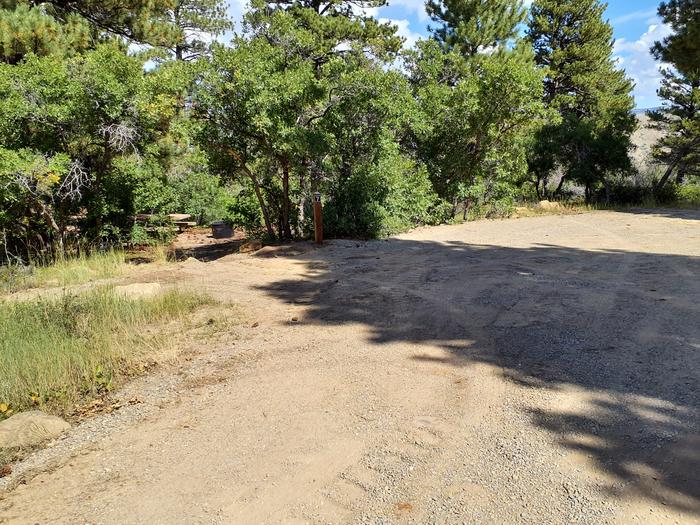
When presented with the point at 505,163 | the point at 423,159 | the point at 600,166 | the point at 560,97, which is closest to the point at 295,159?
the point at 423,159

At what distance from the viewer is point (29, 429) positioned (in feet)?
11.4

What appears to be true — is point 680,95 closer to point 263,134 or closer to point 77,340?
point 263,134

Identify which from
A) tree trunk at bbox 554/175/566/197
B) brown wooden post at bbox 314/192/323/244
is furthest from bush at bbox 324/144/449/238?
tree trunk at bbox 554/175/566/197

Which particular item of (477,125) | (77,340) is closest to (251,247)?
(77,340)

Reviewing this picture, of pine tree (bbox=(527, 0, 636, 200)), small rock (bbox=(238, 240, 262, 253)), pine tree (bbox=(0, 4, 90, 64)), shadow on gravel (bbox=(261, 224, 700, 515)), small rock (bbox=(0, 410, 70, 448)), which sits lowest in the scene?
small rock (bbox=(0, 410, 70, 448))

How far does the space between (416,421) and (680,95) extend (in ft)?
78.9

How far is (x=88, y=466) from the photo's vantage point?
309 centimetres

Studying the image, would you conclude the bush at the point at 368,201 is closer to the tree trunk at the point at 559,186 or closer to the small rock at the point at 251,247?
the small rock at the point at 251,247

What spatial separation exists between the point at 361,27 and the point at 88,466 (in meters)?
20.0

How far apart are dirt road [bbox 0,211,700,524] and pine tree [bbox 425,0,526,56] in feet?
63.6

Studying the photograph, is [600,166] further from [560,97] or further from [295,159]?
[295,159]

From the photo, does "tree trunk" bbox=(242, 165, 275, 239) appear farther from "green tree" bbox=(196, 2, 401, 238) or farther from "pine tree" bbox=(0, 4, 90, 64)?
"pine tree" bbox=(0, 4, 90, 64)

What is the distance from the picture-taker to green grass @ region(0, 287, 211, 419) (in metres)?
4.09

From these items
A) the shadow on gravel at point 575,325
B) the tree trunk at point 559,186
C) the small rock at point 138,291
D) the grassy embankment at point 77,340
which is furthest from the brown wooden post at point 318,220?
the tree trunk at point 559,186
